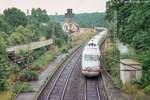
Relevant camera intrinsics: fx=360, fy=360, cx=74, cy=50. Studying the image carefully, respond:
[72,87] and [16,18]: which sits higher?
[16,18]

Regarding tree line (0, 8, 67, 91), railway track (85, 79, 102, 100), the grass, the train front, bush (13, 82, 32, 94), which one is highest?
tree line (0, 8, 67, 91)

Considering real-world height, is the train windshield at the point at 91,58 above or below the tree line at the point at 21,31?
below

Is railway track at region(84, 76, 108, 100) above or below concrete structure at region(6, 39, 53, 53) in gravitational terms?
below

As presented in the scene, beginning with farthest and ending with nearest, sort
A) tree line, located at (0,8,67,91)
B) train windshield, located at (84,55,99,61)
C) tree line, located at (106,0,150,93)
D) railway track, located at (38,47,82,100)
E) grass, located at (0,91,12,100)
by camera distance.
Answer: tree line, located at (0,8,67,91)
train windshield, located at (84,55,99,61)
tree line, located at (106,0,150,93)
railway track, located at (38,47,82,100)
grass, located at (0,91,12,100)

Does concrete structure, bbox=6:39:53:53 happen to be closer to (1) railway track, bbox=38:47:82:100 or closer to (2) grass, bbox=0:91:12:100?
(1) railway track, bbox=38:47:82:100

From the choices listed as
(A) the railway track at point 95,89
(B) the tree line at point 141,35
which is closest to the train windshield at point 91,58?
(A) the railway track at point 95,89

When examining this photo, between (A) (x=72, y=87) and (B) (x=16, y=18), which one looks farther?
(B) (x=16, y=18)

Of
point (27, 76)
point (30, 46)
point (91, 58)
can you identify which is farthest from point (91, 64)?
point (30, 46)

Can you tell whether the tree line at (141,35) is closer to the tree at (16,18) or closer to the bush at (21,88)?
the bush at (21,88)

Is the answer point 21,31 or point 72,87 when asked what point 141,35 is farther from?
point 21,31

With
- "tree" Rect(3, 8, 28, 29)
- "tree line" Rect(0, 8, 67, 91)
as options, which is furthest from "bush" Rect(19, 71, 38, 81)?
"tree" Rect(3, 8, 28, 29)

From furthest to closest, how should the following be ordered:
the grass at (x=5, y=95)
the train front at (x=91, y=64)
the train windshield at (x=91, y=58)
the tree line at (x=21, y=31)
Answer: the tree line at (x=21, y=31), the train windshield at (x=91, y=58), the train front at (x=91, y=64), the grass at (x=5, y=95)

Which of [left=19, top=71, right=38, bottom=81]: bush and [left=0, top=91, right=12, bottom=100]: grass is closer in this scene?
[left=0, top=91, right=12, bottom=100]: grass

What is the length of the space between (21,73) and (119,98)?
13252mm
